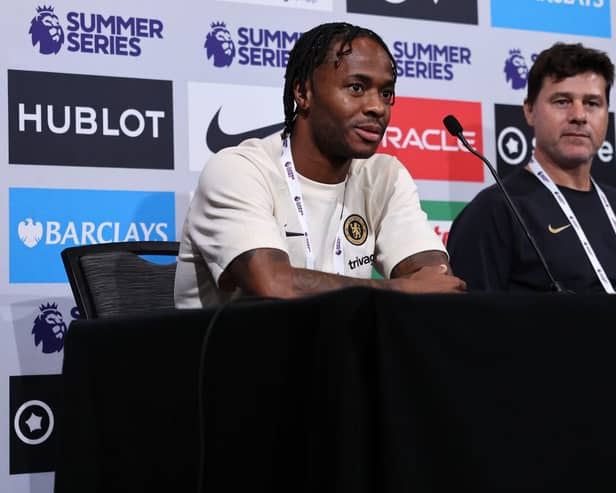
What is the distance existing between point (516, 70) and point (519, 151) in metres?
0.31

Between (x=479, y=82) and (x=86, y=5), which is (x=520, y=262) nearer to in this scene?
(x=479, y=82)

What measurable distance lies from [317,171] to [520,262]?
0.93 metres

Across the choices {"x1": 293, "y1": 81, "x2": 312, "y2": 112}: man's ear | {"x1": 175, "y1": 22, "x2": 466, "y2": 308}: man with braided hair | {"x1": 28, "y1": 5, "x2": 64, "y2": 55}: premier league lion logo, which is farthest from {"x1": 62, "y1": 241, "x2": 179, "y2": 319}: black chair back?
{"x1": 28, "y1": 5, "x2": 64, "y2": 55}: premier league lion logo

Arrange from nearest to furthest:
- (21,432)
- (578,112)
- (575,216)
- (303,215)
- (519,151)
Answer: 1. (303,215)
2. (21,432)
3. (575,216)
4. (578,112)
5. (519,151)

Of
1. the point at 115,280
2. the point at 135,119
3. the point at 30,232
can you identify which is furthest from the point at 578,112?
the point at 30,232

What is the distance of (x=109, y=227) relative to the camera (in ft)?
9.21

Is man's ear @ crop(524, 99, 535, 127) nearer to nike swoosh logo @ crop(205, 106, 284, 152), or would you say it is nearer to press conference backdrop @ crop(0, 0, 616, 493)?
press conference backdrop @ crop(0, 0, 616, 493)

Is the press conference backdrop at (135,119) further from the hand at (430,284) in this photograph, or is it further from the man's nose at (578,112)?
the hand at (430,284)

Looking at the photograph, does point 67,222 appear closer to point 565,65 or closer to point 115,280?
point 115,280

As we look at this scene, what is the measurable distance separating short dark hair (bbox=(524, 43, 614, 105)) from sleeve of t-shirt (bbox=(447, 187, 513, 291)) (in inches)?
21.6

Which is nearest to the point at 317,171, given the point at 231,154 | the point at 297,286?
the point at 231,154

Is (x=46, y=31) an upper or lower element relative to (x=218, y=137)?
upper

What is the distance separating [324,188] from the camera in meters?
2.26

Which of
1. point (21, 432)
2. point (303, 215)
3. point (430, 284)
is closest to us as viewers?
point (430, 284)
